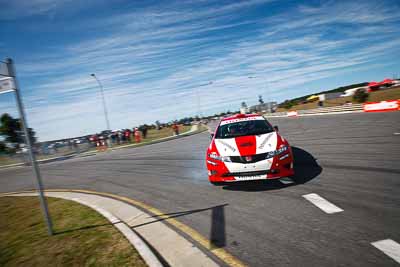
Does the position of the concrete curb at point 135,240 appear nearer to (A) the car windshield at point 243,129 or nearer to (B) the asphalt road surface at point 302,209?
(B) the asphalt road surface at point 302,209

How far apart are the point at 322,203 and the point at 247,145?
1.95 m

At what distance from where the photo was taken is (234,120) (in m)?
7.84

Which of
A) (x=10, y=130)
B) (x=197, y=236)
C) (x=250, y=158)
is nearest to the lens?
(x=197, y=236)

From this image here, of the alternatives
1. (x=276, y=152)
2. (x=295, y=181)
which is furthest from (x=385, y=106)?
(x=276, y=152)

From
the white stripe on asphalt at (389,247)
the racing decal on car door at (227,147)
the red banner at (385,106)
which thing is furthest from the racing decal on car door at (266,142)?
Result: the red banner at (385,106)

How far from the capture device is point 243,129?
707cm

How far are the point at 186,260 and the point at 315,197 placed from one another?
9.18 ft

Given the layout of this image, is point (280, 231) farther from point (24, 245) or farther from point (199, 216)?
point (24, 245)

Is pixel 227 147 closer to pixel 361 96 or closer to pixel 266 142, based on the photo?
pixel 266 142

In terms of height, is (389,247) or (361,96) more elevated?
(361,96)

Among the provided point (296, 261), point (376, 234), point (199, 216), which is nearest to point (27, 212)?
point (199, 216)

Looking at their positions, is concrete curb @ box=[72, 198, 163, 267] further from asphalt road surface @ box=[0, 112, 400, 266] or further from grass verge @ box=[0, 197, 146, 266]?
asphalt road surface @ box=[0, 112, 400, 266]

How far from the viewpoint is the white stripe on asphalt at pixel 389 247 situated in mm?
2721

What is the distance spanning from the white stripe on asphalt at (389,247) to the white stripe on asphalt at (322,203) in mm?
1045
